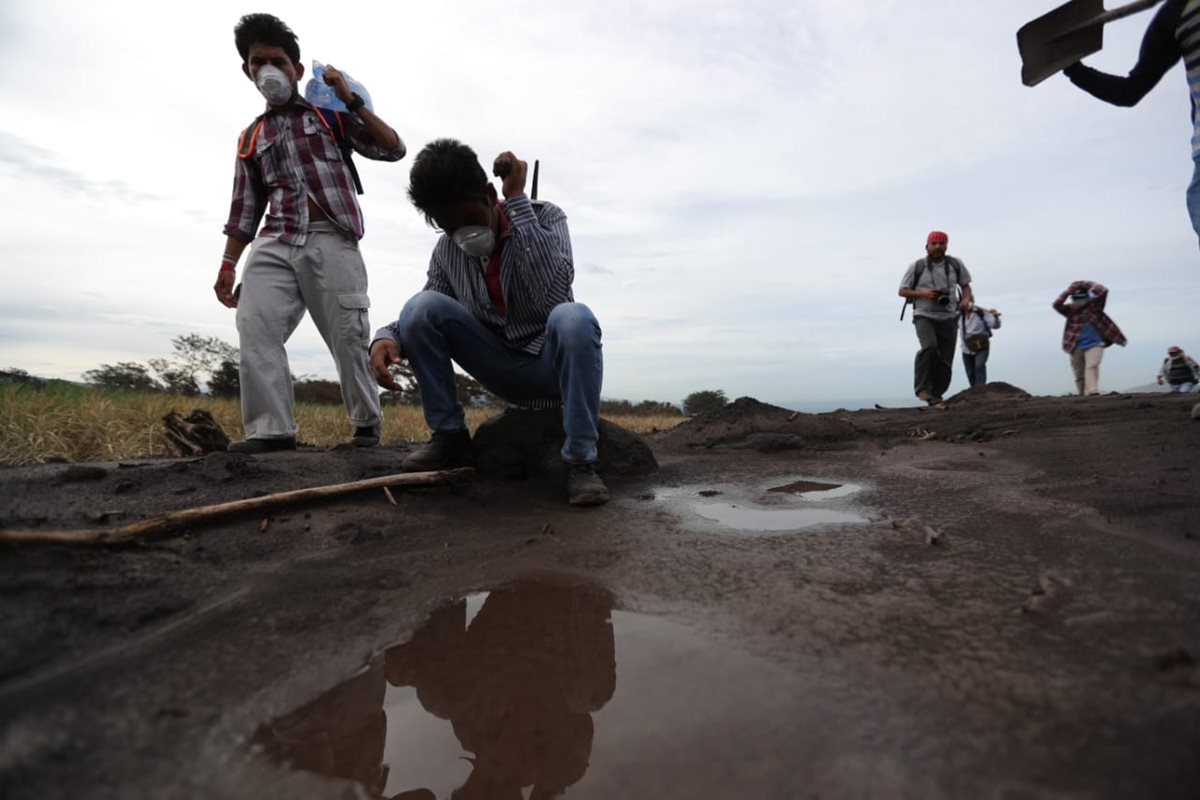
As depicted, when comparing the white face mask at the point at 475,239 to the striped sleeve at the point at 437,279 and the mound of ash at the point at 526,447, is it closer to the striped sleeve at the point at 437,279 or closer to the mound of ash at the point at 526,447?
the striped sleeve at the point at 437,279

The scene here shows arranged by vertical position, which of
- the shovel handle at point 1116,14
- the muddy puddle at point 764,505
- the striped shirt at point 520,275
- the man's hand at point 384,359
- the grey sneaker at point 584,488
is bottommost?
the muddy puddle at point 764,505

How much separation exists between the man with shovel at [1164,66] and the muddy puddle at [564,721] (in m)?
3.08

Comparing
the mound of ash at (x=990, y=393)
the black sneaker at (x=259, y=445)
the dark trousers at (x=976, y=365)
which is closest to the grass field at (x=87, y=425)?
the black sneaker at (x=259, y=445)

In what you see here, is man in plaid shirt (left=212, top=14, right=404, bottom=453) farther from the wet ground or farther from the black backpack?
the wet ground

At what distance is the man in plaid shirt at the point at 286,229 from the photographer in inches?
114

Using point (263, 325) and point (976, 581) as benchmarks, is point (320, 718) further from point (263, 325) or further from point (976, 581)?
point (263, 325)

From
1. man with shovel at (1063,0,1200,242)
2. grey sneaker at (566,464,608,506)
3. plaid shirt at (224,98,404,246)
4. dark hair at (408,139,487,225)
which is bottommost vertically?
grey sneaker at (566,464,608,506)

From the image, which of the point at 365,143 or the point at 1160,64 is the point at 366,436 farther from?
the point at 1160,64

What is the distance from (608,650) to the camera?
1.17 m

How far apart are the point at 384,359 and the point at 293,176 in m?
1.35

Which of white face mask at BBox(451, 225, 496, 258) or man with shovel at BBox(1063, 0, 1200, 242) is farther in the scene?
man with shovel at BBox(1063, 0, 1200, 242)

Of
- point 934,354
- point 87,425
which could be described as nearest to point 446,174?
point 87,425

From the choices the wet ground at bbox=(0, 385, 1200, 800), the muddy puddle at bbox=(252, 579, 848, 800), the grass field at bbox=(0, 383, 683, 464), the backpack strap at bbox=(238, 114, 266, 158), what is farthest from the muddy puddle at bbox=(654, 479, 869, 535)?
the backpack strap at bbox=(238, 114, 266, 158)

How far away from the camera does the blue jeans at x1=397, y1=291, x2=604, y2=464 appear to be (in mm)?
2318
